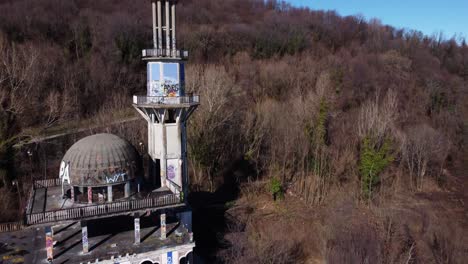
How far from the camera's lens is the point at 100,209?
22156 mm

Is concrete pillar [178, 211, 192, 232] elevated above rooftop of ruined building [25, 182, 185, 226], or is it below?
below

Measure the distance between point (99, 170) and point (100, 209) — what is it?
2.28m

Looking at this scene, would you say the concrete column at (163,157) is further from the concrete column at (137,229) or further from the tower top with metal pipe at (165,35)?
the tower top with metal pipe at (165,35)

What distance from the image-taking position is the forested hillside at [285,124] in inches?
1227

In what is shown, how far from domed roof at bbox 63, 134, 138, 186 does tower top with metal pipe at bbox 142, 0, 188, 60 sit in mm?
6159

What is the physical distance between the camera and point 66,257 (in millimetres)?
21984

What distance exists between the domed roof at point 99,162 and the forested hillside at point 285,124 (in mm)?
9525

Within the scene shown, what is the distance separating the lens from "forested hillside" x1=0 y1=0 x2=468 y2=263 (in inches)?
1227

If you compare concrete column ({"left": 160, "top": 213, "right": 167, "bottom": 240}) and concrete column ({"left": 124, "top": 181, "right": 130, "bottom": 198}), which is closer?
concrete column ({"left": 160, "top": 213, "right": 167, "bottom": 240})

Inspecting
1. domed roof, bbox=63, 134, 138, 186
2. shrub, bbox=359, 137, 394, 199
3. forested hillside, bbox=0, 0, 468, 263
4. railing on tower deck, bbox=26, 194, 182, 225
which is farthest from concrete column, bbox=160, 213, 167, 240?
shrub, bbox=359, 137, 394, 199

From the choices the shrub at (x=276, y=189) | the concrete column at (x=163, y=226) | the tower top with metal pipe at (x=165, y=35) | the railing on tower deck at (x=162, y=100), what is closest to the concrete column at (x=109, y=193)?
the concrete column at (x=163, y=226)

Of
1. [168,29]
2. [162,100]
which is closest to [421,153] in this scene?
[162,100]

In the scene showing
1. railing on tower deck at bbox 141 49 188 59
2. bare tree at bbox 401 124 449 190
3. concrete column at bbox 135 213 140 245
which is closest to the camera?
concrete column at bbox 135 213 140 245

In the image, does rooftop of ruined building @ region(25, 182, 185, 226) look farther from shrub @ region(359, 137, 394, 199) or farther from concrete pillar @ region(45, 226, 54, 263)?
shrub @ region(359, 137, 394, 199)
